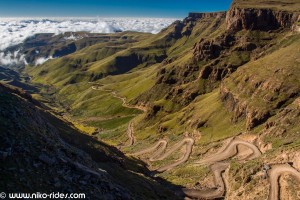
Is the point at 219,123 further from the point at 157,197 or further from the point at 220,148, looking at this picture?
the point at 157,197

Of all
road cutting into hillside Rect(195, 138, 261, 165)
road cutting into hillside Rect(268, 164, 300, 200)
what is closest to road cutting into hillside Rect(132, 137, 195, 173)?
road cutting into hillside Rect(195, 138, 261, 165)

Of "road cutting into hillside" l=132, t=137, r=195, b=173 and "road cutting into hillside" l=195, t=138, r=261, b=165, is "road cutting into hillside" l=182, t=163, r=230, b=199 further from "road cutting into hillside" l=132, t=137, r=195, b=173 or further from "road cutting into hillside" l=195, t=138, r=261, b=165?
"road cutting into hillside" l=132, t=137, r=195, b=173

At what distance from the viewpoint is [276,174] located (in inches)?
3100

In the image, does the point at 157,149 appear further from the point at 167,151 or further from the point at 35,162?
the point at 35,162

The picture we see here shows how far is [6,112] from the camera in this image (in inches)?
2025

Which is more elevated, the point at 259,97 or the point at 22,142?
the point at 22,142

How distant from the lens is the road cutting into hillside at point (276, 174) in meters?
72.8

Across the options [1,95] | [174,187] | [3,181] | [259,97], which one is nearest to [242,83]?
[259,97]

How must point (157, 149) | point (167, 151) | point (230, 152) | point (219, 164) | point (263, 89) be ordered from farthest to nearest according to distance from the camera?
point (157, 149) < point (167, 151) < point (263, 89) < point (230, 152) < point (219, 164)

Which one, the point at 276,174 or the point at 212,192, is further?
the point at 212,192

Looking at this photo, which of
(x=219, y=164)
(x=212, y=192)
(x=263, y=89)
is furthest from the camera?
Answer: (x=263, y=89)

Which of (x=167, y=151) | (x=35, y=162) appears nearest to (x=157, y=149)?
(x=167, y=151)

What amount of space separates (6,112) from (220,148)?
100 metres

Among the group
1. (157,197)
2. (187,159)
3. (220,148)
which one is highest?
(157,197)
